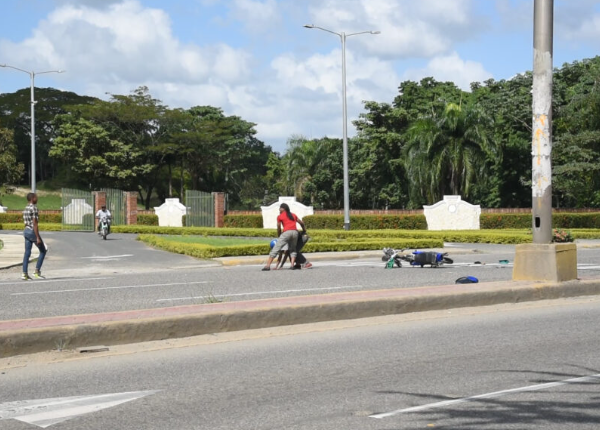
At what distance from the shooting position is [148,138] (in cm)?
7656

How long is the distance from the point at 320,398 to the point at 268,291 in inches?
321

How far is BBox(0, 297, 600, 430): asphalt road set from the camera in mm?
6656

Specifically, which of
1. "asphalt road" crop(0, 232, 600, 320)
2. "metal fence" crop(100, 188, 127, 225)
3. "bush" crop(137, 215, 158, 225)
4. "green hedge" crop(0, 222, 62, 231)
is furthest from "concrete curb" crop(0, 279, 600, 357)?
"green hedge" crop(0, 222, 62, 231)

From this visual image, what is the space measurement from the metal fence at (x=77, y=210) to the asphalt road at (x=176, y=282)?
30.0m

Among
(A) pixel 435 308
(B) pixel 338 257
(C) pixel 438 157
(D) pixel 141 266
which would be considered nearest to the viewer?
(A) pixel 435 308

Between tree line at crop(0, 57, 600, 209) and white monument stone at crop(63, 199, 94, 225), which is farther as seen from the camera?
white monument stone at crop(63, 199, 94, 225)

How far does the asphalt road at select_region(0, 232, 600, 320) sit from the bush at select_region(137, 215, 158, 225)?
108ft

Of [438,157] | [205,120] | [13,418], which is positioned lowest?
[13,418]

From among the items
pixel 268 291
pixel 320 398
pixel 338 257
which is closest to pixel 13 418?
pixel 320 398

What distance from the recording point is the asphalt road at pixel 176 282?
13.9 m

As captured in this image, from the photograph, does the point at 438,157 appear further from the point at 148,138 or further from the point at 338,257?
the point at 148,138

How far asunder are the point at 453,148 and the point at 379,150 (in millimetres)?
10683

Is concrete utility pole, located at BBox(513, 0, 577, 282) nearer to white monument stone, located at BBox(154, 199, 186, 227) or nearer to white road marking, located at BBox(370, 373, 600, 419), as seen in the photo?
white road marking, located at BBox(370, 373, 600, 419)

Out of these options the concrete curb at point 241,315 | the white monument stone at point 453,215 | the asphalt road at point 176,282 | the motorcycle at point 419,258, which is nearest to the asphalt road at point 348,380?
the concrete curb at point 241,315
